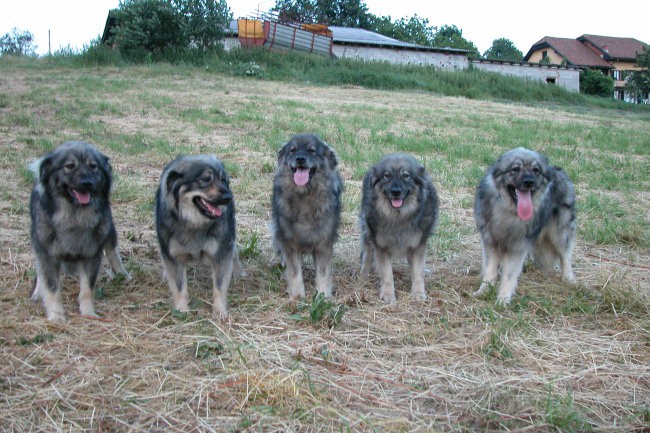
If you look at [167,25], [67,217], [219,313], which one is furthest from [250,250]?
[167,25]

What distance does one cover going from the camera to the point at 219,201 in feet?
15.1

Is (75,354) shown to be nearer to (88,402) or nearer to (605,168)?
(88,402)

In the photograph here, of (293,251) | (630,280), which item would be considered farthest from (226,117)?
(630,280)

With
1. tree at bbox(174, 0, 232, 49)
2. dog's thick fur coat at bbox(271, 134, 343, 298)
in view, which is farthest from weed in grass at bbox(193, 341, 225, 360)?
tree at bbox(174, 0, 232, 49)

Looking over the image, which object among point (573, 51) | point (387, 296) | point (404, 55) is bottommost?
point (387, 296)

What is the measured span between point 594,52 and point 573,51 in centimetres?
448

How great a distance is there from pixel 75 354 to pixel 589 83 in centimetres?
4950

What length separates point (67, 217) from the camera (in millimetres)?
4473

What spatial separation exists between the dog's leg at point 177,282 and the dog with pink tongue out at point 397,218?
70.8 inches

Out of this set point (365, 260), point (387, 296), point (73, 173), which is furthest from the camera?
point (365, 260)

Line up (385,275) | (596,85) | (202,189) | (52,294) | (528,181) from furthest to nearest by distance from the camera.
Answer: (596,85) < (385,275) < (528,181) < (202,189) < (52,294)

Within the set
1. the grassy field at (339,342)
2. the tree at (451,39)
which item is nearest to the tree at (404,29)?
the tree at (451,39)

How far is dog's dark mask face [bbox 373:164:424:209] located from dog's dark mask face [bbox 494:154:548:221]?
0.83 meters

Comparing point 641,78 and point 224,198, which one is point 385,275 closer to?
point 224,198
